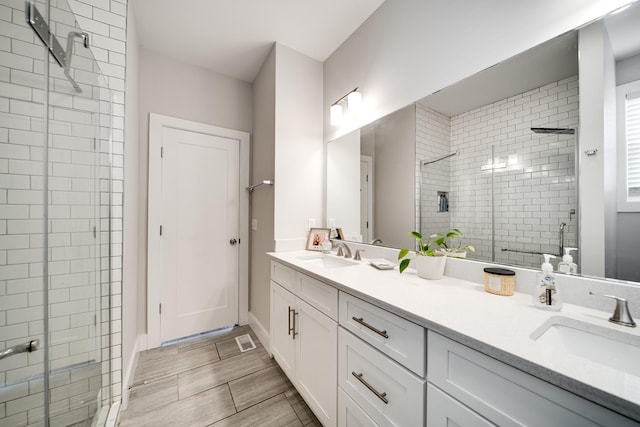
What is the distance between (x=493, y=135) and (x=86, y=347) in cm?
226

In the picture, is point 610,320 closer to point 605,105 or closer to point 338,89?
point 605,105

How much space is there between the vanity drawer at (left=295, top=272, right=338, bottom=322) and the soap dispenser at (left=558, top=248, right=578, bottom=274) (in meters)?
0.90

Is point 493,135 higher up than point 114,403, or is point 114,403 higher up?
point 493,135

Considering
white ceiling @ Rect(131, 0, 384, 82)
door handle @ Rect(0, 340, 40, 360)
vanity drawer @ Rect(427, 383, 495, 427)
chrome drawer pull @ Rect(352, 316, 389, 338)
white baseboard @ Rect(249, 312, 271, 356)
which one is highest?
white ceiling @ Rect(131, 0, 384, 82)

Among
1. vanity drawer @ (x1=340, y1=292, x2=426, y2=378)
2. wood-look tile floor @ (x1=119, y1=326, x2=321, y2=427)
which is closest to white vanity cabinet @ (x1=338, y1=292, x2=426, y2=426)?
vanity drawer @ (x1=340, y1=292, x2=426, y2=378)

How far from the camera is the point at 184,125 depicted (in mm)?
2287

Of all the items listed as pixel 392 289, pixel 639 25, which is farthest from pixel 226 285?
pixel 639 25

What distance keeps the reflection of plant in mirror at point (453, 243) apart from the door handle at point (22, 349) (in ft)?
5.95

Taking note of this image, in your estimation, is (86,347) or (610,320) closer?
(610,320)

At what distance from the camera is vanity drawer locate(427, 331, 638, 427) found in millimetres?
447

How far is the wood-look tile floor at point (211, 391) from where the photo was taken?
1.35m

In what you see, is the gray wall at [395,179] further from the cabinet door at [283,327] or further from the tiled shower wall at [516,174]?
the cabinet door at [283,327]

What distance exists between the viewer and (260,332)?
224cm

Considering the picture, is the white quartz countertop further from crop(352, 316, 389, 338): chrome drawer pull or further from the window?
the window
